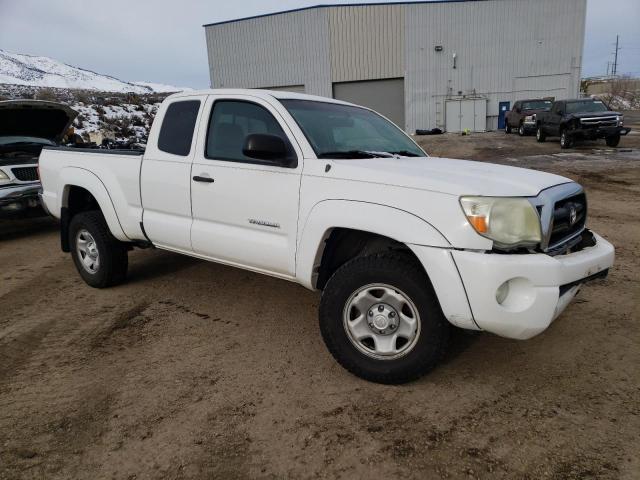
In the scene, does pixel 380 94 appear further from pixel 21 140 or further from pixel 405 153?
pixel 405 153

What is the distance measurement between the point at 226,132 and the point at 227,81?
115ft

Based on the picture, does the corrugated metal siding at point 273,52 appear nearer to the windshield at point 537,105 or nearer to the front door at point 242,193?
the windshield at point 537,105

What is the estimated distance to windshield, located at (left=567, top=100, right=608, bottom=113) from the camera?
54.5 ft

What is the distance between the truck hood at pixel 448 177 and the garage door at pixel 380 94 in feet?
100

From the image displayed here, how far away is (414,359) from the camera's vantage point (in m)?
2.80

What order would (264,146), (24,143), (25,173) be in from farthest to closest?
(24,143) < (25,173) < (264,146)

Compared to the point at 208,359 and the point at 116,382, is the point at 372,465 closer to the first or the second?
the point at 208,359

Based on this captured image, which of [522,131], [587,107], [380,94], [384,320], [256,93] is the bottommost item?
[384,320]

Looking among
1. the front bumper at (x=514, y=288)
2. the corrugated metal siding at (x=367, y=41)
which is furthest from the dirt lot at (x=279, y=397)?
the corrugated metal siding at (x=367, y=41)

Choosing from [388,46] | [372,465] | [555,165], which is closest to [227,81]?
[388,46]

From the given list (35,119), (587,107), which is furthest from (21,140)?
(587,107)

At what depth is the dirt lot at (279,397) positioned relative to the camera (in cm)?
228

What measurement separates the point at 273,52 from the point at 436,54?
11545 mm

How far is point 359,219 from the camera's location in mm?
2854
